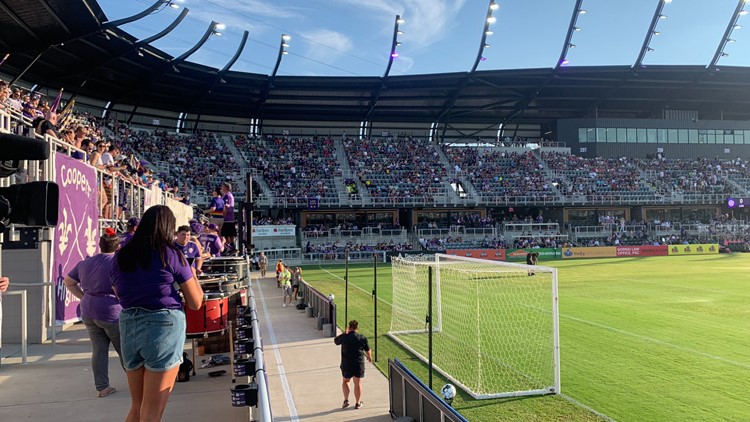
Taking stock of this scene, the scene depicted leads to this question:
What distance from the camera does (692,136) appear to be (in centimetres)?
6397

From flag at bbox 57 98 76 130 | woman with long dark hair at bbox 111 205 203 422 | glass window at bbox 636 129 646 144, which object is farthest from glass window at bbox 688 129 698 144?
woman with long dark hair at bbox 111 205 203 422

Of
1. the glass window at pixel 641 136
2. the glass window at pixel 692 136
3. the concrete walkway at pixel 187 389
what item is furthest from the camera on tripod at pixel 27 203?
the glass window at pixel 692 136

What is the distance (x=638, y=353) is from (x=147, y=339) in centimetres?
1108

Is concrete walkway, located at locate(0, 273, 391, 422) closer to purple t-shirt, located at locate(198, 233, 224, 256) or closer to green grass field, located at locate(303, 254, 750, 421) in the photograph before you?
green grass field, located at locate(303, 254, 750, 421)

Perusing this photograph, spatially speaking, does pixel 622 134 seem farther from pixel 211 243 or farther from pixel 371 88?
pixel 211 243

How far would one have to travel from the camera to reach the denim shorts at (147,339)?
348cm

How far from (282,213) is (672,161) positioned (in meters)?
45.5

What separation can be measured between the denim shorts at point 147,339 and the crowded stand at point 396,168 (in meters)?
45.2

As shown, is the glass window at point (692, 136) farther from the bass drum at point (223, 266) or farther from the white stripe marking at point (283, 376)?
the bass drum at point (223, 266)

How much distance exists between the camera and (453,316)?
16.0m

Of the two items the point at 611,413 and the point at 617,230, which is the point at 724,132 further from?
the point at 611,413

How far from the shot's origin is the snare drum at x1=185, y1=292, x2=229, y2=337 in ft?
19.5

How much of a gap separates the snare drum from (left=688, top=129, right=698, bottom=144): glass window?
70548 mm

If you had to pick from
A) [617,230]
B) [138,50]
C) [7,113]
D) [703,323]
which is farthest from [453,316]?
[617,230]
